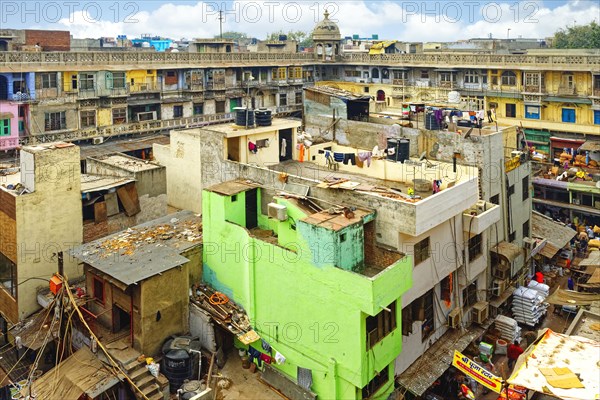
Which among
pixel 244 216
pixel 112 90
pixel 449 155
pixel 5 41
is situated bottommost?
pixel 244 216

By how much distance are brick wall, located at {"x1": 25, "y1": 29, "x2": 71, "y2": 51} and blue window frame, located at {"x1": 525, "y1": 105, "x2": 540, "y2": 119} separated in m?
38.2

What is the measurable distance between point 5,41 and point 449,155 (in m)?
38.3

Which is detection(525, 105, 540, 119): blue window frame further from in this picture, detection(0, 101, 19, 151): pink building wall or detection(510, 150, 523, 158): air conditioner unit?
detection(0, 101, 19, 151): pink building wall

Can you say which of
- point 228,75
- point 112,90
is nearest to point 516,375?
point 112,90

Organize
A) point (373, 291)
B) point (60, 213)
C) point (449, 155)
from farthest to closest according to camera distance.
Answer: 1. point (449, 155)
2. point (60, 213)
3. point (373, 291)

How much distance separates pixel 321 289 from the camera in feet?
61.9

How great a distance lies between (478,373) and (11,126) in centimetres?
3003

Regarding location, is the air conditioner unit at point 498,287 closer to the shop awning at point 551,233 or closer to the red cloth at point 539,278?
the red cloth at point 539,278

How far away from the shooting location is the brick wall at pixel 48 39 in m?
47.0

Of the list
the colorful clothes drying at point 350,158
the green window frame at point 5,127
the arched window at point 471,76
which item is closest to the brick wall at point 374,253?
the colorful clothes drying at point 350,158

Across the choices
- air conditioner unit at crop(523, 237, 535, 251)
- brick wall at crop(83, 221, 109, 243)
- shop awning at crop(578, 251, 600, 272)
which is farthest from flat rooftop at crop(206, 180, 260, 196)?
shop awning at crop(578, 251, 600, 272)

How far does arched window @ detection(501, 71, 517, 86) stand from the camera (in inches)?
1896

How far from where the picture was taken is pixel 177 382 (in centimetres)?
2016

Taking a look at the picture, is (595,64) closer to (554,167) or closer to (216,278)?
(554,167)
